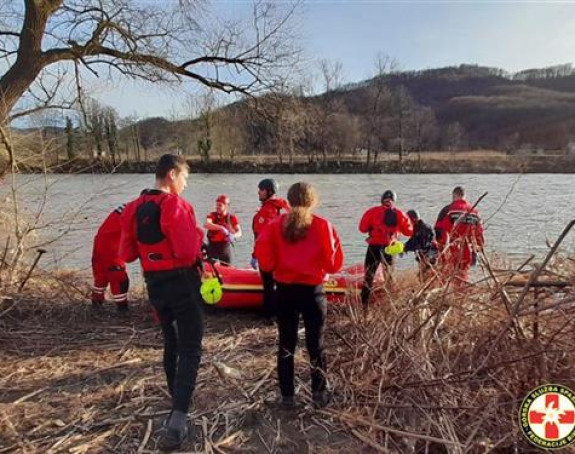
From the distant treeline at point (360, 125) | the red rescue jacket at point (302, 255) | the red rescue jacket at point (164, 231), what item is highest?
the distant treeline at point (360, 125)

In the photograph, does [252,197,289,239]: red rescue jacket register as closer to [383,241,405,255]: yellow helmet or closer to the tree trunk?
[383,241,405,255]: yellow helmet

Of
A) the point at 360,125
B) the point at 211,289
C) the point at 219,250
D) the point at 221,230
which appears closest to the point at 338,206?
the point at 219,250

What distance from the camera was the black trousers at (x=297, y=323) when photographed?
10.0 feet

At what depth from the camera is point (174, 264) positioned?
8.95 ft

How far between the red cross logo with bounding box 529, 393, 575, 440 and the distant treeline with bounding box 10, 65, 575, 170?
604 cm

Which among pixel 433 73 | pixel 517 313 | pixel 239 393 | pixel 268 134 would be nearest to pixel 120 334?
pixel 239 393

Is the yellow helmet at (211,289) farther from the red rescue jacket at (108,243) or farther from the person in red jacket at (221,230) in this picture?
the person in red jacket at (221,230)

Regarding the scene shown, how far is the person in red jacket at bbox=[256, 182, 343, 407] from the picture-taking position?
9.84 ft

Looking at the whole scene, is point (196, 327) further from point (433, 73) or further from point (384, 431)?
point (433, 73)

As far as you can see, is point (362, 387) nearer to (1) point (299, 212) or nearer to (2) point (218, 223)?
(1) point (299, 212)

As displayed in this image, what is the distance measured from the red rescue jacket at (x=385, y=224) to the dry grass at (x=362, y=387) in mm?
2058

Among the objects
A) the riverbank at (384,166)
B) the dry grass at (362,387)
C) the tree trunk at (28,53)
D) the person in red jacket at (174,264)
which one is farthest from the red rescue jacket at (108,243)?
the riverbank at (384,166)

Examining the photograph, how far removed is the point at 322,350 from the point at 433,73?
17367 centimetres

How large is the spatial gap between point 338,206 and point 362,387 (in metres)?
17.4
